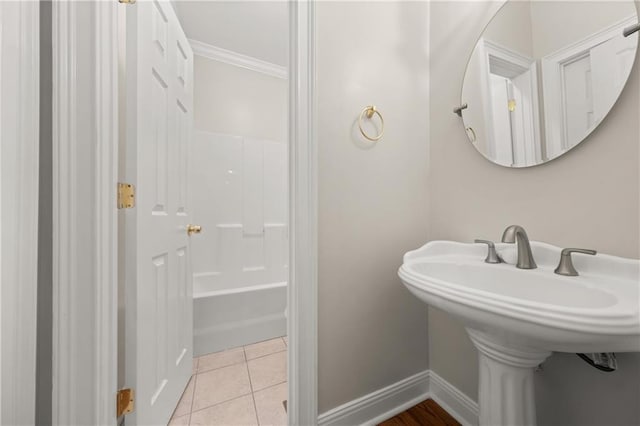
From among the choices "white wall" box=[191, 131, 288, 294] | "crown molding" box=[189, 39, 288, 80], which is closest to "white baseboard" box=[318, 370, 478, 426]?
"white wall" box=[191, 131, 288, 294]

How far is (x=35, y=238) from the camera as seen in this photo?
2.00 feet

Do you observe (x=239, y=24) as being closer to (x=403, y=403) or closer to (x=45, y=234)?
(x=45, y=234)

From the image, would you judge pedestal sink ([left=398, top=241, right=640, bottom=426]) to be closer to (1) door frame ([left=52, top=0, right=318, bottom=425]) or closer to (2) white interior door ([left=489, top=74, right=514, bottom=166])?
(2) white interior door ([left=489, top=74, right=514, bottom=166])

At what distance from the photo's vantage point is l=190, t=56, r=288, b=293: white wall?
2096 mm

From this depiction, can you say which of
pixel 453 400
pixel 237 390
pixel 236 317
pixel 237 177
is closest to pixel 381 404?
pixel 453 400

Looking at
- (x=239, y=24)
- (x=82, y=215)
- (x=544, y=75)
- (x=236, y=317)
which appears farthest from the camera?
(x=239, y=24)

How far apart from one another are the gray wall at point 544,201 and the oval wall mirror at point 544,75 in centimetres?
4

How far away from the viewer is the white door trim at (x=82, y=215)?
649 millimetres

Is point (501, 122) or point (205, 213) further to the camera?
point (205, 213)

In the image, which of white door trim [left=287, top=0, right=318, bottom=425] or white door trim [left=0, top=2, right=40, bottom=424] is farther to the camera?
white door trim [left=287, top=0, right=318, bottom=425]

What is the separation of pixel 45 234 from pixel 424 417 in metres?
→ 1.58

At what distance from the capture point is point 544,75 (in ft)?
2.60

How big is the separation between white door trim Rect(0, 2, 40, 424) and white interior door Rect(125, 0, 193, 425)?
222 mm

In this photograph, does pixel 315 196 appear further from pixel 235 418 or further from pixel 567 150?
pixel 235 418
